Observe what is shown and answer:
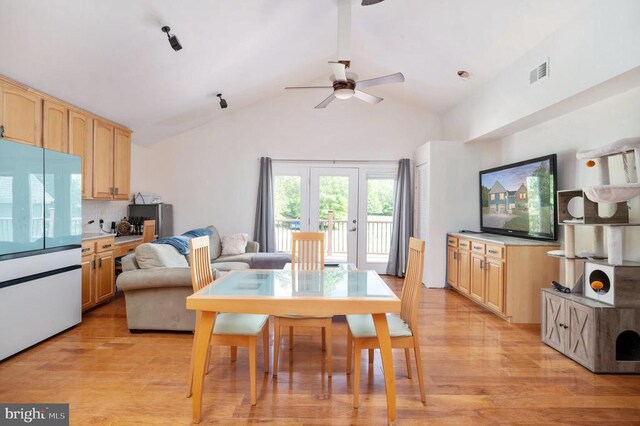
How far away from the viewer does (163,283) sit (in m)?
3.07

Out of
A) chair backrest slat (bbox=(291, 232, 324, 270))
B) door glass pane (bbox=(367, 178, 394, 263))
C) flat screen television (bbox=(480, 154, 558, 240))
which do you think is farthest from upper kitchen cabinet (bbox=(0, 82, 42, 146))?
flat screen television (bbox=(480, 154, 558, 240))

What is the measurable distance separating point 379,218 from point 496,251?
8.19ft

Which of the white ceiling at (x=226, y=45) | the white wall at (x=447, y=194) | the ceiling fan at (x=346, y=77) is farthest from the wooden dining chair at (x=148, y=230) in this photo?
the white wall at (x=447, y=194)

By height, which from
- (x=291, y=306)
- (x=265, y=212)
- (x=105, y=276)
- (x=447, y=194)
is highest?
(x=447, y=194)

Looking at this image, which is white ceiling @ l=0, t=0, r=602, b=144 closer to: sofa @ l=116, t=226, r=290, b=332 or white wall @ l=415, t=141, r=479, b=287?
white wall @ l=415, t=141, r=479, b=287

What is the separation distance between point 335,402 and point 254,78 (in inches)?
170

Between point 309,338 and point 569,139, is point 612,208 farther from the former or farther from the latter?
point 309,338

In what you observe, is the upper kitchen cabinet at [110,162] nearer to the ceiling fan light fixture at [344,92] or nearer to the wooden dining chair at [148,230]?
the wooden dining chair at [148,230]

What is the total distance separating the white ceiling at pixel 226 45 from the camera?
2727 mm

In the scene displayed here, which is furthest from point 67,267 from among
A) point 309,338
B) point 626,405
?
point 626,405

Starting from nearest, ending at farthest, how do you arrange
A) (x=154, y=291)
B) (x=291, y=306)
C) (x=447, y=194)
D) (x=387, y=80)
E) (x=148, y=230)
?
(x=291, y=306), (x=387, y=80), (x=154, y=291), (x=148, y=230), (x=447, y=194)

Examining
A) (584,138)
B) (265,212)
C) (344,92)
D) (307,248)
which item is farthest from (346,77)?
(265,212)

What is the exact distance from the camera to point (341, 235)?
600cm

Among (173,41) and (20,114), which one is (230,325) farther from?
(20,114)
